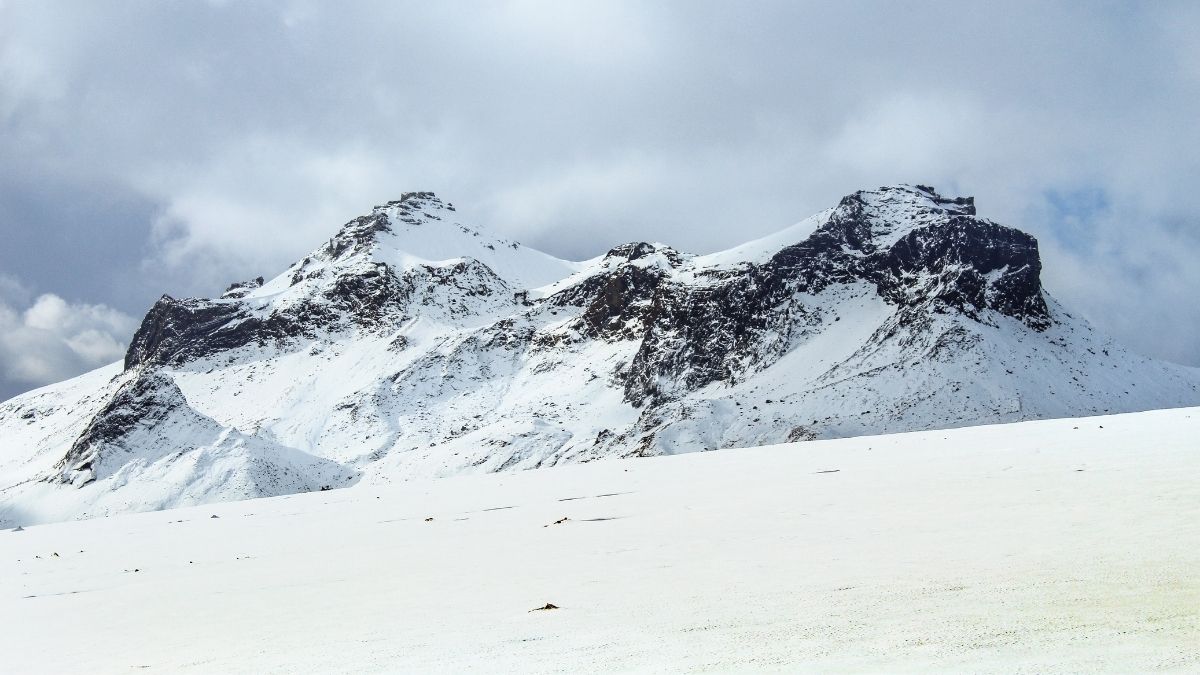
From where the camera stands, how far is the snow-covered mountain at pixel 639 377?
98.0 meters

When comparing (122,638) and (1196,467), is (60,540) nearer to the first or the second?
(122,638)

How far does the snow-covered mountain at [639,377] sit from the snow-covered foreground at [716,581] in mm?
79508

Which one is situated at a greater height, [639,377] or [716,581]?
[639,377]

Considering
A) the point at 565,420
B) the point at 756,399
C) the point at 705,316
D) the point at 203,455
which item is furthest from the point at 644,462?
the point at 705,316

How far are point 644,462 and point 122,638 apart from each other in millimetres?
16557

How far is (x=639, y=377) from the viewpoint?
470 ft

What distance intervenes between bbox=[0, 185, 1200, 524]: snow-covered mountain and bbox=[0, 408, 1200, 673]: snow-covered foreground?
79.5 m

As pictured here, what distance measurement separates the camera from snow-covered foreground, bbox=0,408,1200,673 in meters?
5.30

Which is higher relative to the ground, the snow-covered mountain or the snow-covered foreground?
the snow-covered mountain

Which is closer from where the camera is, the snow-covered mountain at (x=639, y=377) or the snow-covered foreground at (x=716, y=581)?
the snow-covered foreground at (x=716, y=581)

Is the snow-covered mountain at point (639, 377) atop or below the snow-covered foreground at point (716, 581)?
atop

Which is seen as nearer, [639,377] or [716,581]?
[716,581]

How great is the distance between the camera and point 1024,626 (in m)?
5.23

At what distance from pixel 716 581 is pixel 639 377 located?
13599 centimetres
